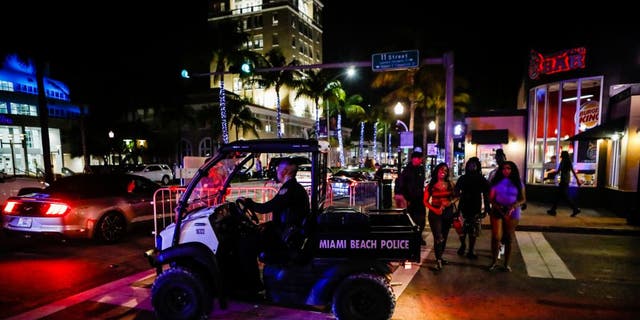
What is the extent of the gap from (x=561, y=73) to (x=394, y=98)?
15488 mm

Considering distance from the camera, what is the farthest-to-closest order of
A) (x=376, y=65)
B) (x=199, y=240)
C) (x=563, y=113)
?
(x=563, y=113) → (x=376, y=65) → (x=199, y=240)

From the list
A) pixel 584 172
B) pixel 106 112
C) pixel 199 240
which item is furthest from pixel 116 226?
pixel 106 112

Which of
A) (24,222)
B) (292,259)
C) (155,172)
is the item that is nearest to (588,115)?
(292,259)

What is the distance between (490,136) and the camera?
17797mm

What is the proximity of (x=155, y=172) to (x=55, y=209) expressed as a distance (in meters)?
20.9

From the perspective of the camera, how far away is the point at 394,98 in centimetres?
→ 2914

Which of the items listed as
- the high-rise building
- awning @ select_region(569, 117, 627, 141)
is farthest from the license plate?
the high-rise building

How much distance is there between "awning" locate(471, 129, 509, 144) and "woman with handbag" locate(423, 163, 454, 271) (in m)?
12.8

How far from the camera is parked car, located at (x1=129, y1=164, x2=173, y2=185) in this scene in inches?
1025

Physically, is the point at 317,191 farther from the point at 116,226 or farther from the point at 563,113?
the point at 563,113

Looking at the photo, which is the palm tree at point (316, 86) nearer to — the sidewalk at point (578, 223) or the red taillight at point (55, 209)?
the sidewalk at point (578, 223)

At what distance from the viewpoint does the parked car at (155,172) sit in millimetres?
26047

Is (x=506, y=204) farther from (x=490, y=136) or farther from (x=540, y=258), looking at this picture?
(x=490, y=136)

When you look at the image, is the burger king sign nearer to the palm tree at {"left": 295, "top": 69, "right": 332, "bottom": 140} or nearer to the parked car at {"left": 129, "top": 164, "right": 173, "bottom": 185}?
the parked car at {"left": 129, "top": 164, "right": 173, "bottom": 185}
